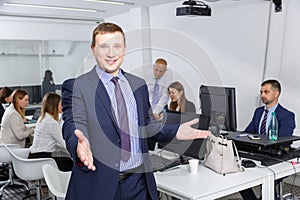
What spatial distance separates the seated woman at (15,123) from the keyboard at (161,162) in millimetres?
A: 1994

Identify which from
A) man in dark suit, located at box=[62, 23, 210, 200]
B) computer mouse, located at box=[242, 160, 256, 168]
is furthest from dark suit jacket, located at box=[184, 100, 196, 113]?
man in dark suit, located at box=[62, 23, 210, 200]

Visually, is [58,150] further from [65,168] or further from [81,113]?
[81,113]

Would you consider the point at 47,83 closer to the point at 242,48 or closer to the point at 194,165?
the point at 242,48

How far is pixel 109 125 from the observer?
4.64 ft

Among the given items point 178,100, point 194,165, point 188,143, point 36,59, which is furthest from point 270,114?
point 36,59

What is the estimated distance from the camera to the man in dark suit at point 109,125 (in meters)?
1.40

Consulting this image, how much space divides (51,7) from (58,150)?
11.7 feet

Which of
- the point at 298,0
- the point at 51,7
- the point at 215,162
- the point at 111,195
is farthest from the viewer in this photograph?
the point at 51,7

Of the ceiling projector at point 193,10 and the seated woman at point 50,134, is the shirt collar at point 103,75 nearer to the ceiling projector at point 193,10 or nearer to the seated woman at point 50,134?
the seated woman at point 50,134

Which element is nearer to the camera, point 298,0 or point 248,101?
point 298,0

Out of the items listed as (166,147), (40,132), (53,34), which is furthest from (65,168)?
(53,34)

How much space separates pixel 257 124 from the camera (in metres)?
3.61

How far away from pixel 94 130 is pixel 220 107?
1704 millimetres

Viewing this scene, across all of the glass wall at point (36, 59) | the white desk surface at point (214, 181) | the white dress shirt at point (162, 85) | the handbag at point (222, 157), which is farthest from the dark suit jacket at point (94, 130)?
the glass wall at point (36, 59)
